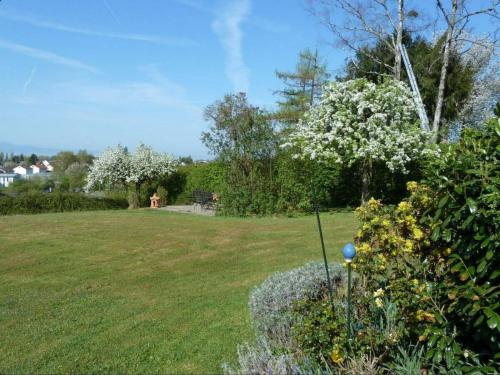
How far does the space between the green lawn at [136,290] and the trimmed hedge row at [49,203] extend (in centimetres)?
807

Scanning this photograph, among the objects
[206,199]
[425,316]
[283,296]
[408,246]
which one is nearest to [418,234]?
[408,246]

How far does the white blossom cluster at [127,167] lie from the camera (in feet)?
75.6

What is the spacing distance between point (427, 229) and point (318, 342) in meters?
1.19

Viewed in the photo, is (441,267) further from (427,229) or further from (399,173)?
(399,173)

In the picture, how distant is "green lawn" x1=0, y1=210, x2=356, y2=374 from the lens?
13.1 feet

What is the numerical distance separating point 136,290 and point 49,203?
54.2ft

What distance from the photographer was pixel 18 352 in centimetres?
416

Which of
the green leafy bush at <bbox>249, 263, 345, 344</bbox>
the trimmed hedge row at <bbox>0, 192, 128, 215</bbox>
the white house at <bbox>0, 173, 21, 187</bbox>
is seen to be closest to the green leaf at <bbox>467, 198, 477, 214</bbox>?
the green leafy bush at <bbox>249, 263, 345, 344</bbox>

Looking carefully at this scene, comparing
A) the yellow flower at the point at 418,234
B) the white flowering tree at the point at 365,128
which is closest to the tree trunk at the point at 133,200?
the white flowering tree at the point at 365,128

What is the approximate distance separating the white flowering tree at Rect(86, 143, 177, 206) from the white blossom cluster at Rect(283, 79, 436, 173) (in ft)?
34.0

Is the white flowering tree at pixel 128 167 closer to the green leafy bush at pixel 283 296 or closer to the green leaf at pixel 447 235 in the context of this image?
the green leafy bush at pixel 283 296

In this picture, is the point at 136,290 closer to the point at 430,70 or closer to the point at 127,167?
the point at 127,167

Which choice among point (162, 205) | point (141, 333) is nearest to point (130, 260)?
point (141, 333)

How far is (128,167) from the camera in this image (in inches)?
912
